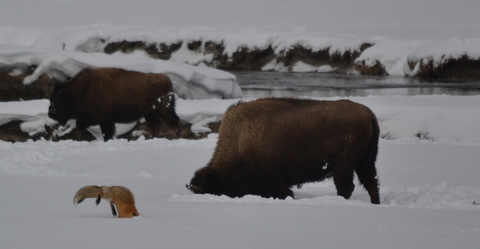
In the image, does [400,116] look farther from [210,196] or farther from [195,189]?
[210,196]

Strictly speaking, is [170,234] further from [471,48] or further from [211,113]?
[471,48]

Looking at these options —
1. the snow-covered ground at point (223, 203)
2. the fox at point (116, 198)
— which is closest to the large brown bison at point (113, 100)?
the snow-covered ground at point (223, 203)

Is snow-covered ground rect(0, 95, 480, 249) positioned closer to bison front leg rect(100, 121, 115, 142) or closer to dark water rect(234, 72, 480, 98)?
bison front leg rect(100, 121, 115, 142)

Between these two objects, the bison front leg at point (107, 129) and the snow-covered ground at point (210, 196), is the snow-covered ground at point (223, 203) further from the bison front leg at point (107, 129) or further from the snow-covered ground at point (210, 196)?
the bison front leg at point (107, 129)

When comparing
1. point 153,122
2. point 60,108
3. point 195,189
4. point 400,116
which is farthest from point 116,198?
point 60,108

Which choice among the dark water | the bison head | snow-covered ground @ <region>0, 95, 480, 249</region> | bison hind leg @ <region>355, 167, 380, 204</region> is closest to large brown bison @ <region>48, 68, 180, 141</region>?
the bison head

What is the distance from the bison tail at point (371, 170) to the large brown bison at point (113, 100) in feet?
20.6

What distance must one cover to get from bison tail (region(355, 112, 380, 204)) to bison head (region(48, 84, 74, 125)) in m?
7.18

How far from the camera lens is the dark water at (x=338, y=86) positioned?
78.0ft

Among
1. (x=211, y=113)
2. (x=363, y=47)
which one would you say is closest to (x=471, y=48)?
(x=363, y=47)

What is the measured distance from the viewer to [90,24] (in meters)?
42.8

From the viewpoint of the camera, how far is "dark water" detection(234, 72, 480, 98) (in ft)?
78.0

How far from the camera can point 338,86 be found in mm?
26453

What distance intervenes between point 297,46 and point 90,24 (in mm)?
11502
